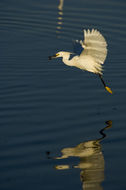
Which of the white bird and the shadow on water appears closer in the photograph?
the shadow on water

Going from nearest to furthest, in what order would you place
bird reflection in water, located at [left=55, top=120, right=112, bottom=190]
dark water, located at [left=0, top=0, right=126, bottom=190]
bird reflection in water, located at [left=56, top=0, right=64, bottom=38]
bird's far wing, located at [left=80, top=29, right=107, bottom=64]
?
1. bird reflection in water, located at [left=55, top=120, right=112, bottom=190]
2. dark water, located at [left=0, top=0, right=126, bottom=190]
3. bird's far wing, located at [left=80, top=29, right=107, bottom=64]
4. bird reflection in water, located at [left=56, top=0, right=64, bottom=38]

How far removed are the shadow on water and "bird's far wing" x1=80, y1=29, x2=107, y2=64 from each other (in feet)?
7.67

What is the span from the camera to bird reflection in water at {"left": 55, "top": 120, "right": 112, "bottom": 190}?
8.01 m

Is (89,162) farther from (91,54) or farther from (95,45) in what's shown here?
(91,54)

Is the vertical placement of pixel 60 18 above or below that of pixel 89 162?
above

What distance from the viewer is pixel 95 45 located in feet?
36.4

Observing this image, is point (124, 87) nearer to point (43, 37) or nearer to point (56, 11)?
point (43, 37)

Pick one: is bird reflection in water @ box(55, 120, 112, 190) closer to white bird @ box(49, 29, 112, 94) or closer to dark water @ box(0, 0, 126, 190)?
dark water @ box(0, 0, 126, 190)

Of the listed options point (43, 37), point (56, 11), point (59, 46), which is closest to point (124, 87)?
point (59, 46)

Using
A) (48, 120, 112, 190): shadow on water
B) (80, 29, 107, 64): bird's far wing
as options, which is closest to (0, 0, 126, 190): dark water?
(48, 120, 112, 190): shadow on water

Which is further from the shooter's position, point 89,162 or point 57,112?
point 57,112

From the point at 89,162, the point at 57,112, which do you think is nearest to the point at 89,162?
the point at 89,162

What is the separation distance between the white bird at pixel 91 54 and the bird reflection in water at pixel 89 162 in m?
2.35

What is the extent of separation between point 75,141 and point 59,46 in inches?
265
